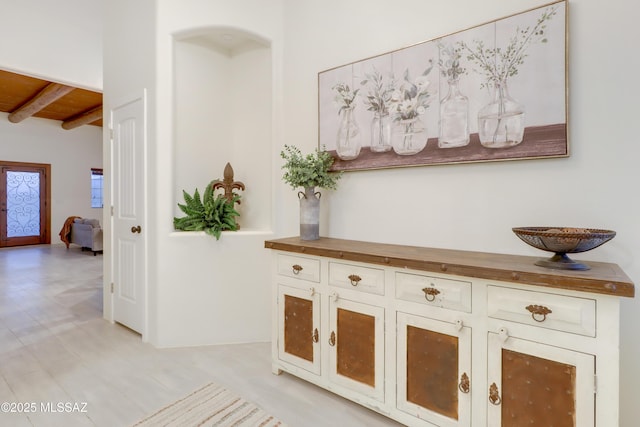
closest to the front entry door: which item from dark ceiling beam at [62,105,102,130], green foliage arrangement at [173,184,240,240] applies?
dark ceiling beam at [62,105,102,130]

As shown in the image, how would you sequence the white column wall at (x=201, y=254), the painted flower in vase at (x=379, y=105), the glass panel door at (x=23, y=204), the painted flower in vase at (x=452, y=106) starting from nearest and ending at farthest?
1. the painted flower in vase at (x=452, y=106)
2. the painted flower in vase at (x=379, y=105)
3. the white column wall at (x=201, y=254)
4. the glass panel door at (x=23, y=204)

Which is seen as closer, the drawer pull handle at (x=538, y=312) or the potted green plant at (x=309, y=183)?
the drawer pull handle at (x=538, y=312)

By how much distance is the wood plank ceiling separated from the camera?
6.17 metres

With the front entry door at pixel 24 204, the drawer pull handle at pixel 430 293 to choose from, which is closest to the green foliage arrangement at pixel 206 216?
the drawer pull handle at pixel 430 293

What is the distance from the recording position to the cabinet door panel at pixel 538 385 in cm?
129

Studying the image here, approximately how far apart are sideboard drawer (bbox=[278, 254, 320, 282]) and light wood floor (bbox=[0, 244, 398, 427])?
2.43 feet

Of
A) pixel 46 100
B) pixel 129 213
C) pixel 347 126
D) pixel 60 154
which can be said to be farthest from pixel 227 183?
pixel 60 154

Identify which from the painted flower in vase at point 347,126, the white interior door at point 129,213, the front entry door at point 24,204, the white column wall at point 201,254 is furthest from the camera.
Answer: the front entry door at point 24,204

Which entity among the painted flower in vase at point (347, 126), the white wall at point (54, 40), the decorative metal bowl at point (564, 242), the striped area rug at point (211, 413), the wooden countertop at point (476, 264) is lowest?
the striped area rug at point (211, 413)

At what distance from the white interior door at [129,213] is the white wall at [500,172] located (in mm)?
1468

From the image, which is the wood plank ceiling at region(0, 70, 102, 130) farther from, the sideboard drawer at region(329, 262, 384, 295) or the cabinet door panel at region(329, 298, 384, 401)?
the cabinet door panel at region(329, 298, 384, 401)

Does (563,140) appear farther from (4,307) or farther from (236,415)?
(4,307)

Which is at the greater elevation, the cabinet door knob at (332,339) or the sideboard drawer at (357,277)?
the sideboard drawer at (357,277)

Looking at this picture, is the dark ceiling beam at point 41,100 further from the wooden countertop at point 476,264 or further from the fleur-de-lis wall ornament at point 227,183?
the wooden countertop at point 476,264
